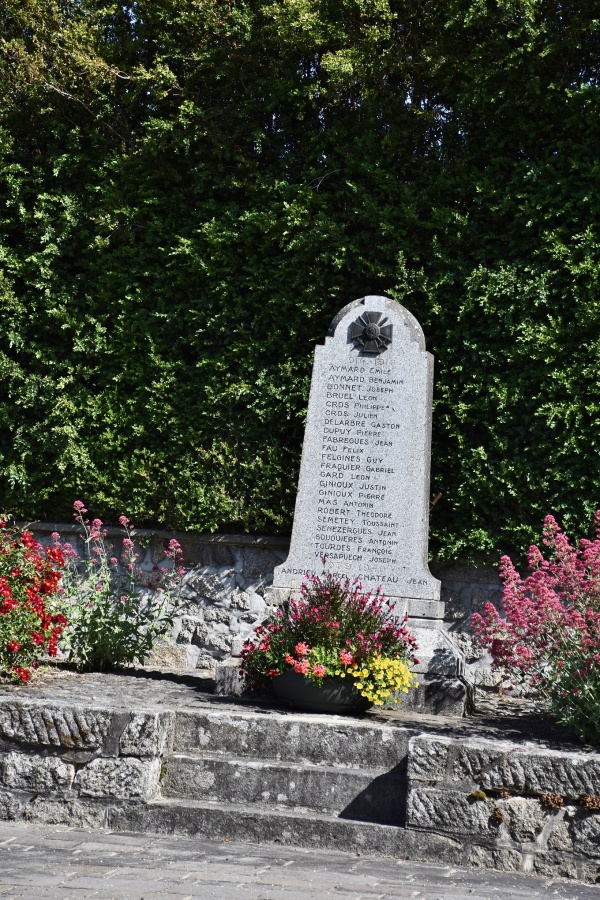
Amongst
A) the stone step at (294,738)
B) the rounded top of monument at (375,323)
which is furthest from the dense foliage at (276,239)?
the stone step at (294,738)

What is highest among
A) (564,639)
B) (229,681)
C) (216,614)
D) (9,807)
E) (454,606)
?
(454,606)

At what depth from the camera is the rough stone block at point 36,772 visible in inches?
181

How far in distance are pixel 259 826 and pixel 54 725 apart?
1.10 meters

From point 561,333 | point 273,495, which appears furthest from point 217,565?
point 561,333

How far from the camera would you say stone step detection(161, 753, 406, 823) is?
4.45 meters

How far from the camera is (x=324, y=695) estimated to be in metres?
5.02

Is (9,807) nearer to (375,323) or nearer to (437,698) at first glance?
(437,698)

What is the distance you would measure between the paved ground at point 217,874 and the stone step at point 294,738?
534 mm

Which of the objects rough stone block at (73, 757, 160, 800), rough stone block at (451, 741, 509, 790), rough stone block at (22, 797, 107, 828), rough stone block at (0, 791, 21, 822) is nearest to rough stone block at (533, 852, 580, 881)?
rough stone block at (451, 741, 509, 790)

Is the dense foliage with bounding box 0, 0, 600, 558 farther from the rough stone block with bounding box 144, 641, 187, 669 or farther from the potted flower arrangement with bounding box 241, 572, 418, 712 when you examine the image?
the potted flower arrangement with bounding box 241, 572, 418, 712

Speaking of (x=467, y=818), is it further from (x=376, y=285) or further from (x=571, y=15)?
(x=571, y=15)

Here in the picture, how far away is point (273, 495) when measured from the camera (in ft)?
26.1

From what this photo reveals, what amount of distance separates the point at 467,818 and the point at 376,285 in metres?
4.78

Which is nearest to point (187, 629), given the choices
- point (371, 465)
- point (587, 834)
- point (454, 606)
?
point (454, 606)
